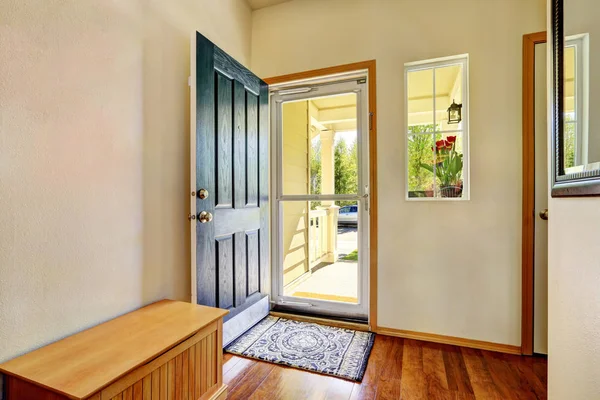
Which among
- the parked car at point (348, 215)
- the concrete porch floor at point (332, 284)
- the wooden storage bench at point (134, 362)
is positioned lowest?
the concrete porch floor at point (332, 284)

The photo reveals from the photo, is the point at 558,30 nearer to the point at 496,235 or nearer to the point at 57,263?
the point at 496,235

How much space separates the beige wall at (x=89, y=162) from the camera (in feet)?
3.40

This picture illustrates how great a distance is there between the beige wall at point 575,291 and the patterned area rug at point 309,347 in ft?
3.10

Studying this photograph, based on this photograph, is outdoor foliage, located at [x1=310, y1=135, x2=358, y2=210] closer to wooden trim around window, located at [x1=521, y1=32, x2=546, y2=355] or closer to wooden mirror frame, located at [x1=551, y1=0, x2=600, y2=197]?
wooden trim around window, located at [x1=521, y1=32, x2=546, y2=355]

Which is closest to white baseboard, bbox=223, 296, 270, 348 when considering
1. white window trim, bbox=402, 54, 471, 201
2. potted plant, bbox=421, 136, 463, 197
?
A: white window trim, bbox=402, 54, 471, 201

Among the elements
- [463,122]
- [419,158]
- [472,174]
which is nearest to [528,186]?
[472,174]

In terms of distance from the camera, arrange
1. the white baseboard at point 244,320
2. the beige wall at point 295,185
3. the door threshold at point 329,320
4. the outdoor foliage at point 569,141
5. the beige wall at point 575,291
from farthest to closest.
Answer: the beige wall at point 295,185, the door threshold at point 329,320, the white baseboard at point 244,320, the outdoor foliage at point 569,141, the beige wall at point 575,291

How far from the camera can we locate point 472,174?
6.45 feet

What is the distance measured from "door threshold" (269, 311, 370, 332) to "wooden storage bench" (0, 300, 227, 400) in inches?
41.9

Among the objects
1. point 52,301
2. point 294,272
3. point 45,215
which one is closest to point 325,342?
point 294,272

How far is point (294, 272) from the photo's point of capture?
8.71ft

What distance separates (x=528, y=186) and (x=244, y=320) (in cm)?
218

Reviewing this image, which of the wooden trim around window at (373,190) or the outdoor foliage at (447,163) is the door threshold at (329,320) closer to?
the wooden trim around window at (373,190)

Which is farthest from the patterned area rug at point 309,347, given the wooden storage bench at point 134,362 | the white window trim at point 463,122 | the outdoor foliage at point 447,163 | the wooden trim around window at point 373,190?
the outdoor foliage at point 447,163
